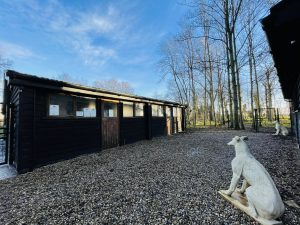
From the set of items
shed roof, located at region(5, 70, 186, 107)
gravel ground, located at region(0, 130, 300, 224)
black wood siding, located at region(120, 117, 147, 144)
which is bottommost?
gravel ground, located at region(0, 130, 300, 224)

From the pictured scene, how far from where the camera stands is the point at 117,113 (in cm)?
815

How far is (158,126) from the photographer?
38.4 feet

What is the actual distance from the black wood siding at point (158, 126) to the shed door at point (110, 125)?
3.48 metres

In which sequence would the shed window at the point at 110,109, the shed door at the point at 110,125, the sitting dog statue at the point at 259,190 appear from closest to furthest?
1. the sitting dog statue at the point at 259,190
2. the shed door at the point at 110,125
3. the shed window at the point at 110,109

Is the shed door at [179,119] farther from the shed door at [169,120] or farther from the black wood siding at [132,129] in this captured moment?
the black wood siding at [132,129]

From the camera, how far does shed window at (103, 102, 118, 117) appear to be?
7476 millimetres

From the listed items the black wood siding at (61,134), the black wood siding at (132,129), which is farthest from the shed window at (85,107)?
the black wood siding at (132,129)

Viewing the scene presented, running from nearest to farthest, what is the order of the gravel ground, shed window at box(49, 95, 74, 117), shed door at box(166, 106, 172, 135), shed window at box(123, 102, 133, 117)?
1. the gravel ground
2. shed window at box(49, 95, 74, 117)
3. shed window at box(123, 102, 133, 117)
4. shed door at box(166, 106, 172, 135)

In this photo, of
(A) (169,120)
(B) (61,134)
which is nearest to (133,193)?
(B) (61,134)

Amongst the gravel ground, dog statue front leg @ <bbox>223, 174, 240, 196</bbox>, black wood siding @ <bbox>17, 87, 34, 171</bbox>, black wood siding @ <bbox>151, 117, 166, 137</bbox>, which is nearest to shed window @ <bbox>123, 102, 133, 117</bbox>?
black wood siding @ <bbox>151, 117, 166, 137</bbox>

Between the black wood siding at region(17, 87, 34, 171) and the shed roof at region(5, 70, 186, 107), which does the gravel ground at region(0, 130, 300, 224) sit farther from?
the shed roof at region(5, 70, 186, 107)

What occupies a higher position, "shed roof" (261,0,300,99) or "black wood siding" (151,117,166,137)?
"shed roof" (261,0,300,99)

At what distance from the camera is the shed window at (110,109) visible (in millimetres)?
7476

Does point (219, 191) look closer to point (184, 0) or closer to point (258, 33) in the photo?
point (184, 0)
